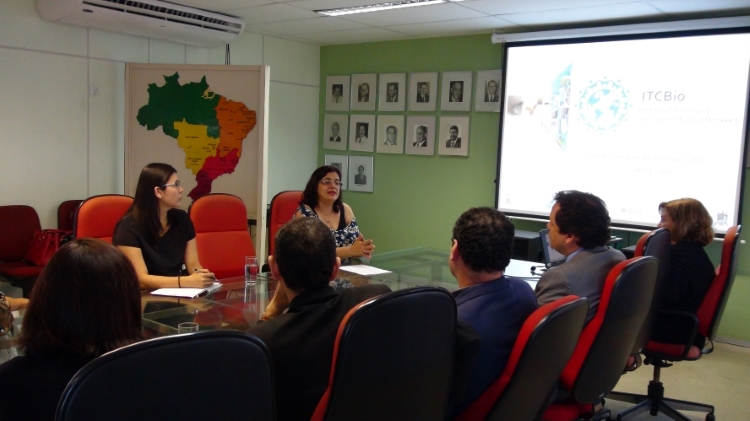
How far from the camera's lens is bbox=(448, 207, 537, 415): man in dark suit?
1893 mm

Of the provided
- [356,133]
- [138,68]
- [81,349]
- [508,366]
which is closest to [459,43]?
[356,133]

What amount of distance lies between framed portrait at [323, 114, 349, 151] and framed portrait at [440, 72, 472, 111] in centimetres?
122

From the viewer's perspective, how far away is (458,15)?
200 inches

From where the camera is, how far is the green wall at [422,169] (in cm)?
589

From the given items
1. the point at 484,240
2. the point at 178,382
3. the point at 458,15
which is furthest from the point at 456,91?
the point at 178,382

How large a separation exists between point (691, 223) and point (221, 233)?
2704 mm

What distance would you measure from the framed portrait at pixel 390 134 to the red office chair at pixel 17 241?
326 cm

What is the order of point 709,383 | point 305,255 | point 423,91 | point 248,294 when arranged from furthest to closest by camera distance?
1. point 423,91
2. point 709,383
3. point 248,294
4. point 305,255

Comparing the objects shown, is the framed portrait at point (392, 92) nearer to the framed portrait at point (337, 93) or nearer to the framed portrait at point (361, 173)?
the framed portrait at point (337, 93)

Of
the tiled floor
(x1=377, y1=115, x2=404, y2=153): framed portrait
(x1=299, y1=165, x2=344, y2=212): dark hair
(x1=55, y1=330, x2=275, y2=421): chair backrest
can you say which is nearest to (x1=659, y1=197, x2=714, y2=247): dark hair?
the tiled floor

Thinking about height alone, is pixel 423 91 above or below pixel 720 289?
above

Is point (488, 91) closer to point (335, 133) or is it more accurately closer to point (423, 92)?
point (423, 92)

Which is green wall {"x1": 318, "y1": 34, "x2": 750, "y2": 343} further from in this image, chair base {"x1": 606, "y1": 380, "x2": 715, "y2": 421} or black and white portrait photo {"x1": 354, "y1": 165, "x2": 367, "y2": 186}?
chair base {"x1": 606, "y1": 380, "x2": 715, "y2": 421}

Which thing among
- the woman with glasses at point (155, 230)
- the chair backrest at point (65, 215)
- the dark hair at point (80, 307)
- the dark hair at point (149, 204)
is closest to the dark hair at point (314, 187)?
the woman with glasses at point (155, 230)
